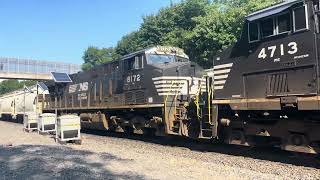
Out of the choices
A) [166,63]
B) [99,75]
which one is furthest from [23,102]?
[166,63]

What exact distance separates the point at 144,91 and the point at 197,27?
55.2ft

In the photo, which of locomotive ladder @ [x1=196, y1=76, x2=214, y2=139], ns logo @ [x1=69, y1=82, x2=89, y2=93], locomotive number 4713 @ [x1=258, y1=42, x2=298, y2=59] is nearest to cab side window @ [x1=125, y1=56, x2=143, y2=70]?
locomotive ladder @ [x1=196, y1=76, x2=214, y2=139]

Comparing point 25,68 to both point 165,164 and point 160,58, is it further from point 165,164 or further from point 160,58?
point 165,164

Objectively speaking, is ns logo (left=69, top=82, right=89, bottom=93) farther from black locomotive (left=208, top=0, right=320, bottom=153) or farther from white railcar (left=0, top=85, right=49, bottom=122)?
black locomotive (left=208, top=0, right=320, bottom=153)

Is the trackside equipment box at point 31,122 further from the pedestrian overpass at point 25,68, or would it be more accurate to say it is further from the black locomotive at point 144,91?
the pedestrian overpass at point 25,68

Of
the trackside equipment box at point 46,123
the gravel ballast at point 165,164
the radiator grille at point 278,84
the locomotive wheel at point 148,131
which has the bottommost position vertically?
the gravel ballast at point 165,164

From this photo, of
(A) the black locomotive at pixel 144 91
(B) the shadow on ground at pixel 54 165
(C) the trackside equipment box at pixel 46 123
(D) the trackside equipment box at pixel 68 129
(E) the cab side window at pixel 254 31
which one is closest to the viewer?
(B) the shadow on ground at pixel 54 165

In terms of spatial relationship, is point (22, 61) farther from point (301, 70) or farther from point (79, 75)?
point (301, 70)

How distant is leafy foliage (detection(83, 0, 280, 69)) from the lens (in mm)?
30728

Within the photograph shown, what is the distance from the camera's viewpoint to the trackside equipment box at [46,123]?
21.2m

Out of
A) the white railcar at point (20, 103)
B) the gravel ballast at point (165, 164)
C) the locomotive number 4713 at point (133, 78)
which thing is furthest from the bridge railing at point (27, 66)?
the gravel ballast at point (165, 164)

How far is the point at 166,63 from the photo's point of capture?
17.3m

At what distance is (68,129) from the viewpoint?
17.3 metres

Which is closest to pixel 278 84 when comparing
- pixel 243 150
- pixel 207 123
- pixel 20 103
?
pixel 207 123
